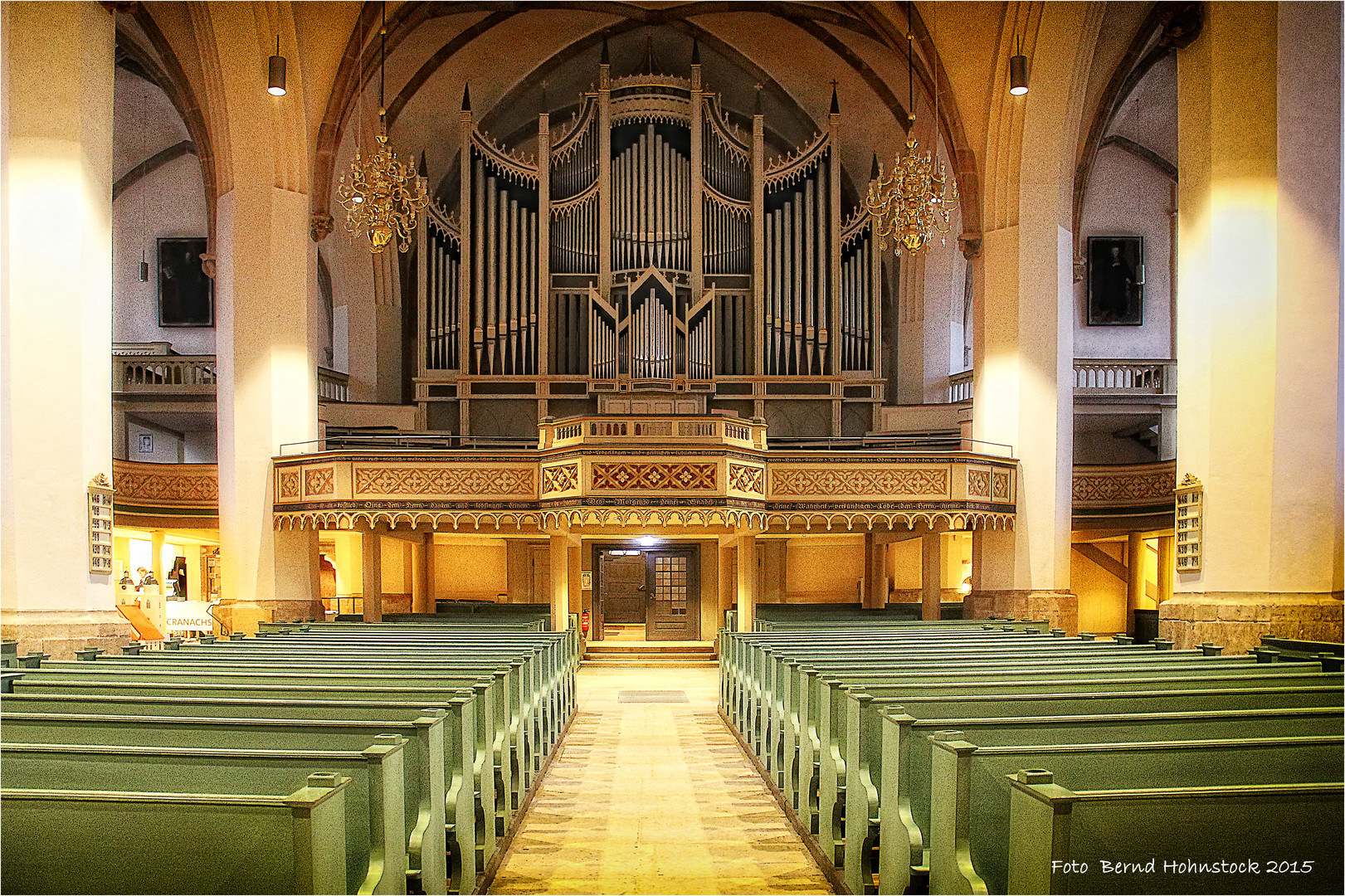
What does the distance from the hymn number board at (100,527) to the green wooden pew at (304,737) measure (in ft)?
17.7

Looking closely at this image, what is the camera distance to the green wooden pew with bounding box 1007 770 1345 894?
9.16 ft

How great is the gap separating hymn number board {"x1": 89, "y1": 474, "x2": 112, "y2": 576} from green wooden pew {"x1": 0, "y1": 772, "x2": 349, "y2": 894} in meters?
6.94

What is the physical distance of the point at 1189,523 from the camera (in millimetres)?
9750

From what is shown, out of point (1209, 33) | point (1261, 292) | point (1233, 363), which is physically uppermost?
point (1209, 33)

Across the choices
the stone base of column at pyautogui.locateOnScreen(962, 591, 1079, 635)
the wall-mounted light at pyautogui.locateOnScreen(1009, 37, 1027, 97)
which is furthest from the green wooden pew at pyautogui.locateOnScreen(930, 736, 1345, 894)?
the stone base of column at pyautogui.locateOnScreen(962, 591, 1079, 635)

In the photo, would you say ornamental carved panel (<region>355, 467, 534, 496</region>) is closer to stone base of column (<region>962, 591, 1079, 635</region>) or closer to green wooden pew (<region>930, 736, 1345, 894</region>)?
stone base of column (<region>962, 591, 1079, 635</region>)

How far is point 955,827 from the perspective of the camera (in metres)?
3.30

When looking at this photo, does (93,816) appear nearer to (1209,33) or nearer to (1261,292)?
(1261,292)

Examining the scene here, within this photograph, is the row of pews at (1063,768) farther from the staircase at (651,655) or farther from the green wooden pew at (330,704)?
the staircase at (651,655)

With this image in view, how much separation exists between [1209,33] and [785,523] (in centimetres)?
702

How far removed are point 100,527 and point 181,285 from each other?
11.9m

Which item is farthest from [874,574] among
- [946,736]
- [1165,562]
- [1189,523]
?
[946,736]

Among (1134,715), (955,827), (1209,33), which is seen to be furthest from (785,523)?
(955,827)

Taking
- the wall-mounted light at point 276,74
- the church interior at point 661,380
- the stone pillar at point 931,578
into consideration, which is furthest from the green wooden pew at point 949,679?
the wall-mounted light at point 276,74
